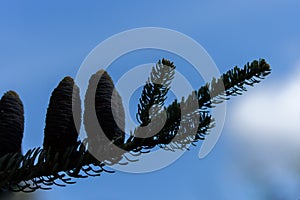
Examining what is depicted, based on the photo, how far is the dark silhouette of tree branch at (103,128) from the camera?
1178mm

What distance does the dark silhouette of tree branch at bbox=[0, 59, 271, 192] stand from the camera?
1178 mm

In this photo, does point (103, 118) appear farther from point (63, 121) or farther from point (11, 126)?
point (11, 126)

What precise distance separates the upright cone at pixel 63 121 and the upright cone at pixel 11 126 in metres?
0.06

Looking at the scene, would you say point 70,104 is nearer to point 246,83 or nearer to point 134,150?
point 134,150

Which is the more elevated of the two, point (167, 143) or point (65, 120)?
point (65, 120)

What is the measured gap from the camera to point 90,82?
1228mm

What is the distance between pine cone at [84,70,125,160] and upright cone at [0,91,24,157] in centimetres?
16

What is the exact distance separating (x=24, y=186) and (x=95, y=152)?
17 centimetres

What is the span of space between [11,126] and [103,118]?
211 mm

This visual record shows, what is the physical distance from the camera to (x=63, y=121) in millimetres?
1199

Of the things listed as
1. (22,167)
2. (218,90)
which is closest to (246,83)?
(218,90)

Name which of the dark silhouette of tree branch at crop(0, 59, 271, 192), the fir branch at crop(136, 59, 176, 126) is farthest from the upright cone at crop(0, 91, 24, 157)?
the fir branch at crop(136, 59, 176, 126)

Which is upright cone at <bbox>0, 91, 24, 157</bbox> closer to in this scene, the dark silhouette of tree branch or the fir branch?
the dark silhouette of tree branch

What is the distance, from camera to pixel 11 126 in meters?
1.21
